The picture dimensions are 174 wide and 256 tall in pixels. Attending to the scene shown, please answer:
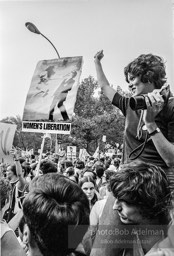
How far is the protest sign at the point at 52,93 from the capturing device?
1.73 metres

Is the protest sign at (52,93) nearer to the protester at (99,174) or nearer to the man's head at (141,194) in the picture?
the protester at (99,174)

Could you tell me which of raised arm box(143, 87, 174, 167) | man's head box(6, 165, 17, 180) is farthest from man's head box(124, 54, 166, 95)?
man's head box(6, 165, 17, 180)

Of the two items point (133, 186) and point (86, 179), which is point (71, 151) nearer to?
point (86, 179)

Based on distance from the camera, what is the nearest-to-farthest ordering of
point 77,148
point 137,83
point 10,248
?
point 10,248 < point 137,83 < point 77,148

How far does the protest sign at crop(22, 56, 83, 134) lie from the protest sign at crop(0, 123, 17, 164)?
3.3 inches

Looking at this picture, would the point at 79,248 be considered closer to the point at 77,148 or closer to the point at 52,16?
the point at 77,148

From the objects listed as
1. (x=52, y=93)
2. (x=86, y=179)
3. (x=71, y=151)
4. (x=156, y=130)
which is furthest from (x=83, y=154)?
(x=156, y=130)

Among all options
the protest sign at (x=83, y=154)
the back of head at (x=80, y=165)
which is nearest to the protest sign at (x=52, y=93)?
the protest sign at (x=83, y=154)

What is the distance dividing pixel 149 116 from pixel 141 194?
327 mm

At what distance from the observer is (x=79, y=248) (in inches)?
41.8

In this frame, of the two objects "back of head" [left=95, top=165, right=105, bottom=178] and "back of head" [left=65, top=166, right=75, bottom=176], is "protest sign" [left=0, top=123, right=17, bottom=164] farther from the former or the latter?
"back of head" [left=95, top=165, right=105, bottom=178]

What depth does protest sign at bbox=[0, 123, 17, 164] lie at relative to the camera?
1747mm

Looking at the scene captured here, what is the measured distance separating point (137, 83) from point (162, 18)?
0.45 metres

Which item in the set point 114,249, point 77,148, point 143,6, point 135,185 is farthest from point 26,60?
point 114,249
